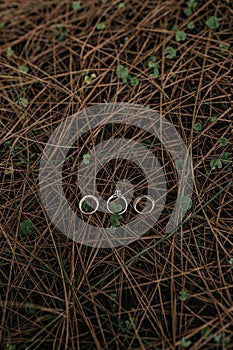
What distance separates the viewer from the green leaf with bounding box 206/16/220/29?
1.92 m

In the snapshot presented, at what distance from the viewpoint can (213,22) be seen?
1927 mm

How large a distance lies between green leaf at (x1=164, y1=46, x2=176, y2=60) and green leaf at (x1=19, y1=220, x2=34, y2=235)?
903 millimetres

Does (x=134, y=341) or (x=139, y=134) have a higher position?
(x=139, y=134)

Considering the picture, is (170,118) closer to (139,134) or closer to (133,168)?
(139,134)

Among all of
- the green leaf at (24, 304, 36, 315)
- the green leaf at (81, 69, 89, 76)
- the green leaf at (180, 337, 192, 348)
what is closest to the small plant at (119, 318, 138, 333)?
the green leaf at (180, 337, 192, 348)

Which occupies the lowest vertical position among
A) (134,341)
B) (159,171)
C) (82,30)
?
(134,341)

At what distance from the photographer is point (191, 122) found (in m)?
1.72

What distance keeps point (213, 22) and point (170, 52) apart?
0.79 feet

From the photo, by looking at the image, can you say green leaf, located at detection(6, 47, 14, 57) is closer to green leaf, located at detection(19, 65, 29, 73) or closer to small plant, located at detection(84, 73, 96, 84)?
green leaf, located at detection(19, 65, 29, 73)

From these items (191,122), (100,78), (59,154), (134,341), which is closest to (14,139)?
(59,154)

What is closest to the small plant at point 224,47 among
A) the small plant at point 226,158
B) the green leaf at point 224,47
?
the green leaf at point 224,47

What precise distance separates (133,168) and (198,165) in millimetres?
240

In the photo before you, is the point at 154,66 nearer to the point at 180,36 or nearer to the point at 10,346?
the point at 180,36

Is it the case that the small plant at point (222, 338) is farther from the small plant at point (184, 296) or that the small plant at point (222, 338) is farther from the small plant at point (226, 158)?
the small plant at point (226, 158)
